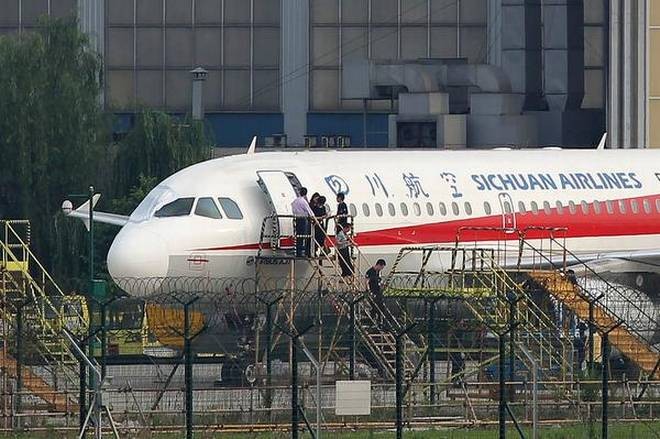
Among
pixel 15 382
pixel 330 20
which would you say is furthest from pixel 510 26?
pixel 15 382

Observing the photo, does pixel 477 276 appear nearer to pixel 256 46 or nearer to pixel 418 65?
pixel 418 65

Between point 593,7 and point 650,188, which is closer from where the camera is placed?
point 650,188

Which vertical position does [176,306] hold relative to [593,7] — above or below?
below

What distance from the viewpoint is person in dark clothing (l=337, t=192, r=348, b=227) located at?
4166 cm

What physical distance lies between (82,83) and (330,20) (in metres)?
27.4

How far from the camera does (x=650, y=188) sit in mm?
45969

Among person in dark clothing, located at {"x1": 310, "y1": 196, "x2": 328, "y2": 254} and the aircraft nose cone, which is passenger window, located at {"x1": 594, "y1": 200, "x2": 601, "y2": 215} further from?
the aircraft nose cone

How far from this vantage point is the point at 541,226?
44562mm

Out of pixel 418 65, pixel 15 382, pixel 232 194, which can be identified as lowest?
pixel 15 382

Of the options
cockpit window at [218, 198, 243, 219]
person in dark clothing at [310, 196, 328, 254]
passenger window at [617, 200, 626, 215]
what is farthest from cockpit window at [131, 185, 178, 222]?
passenger window at [617, 200, 626, 215]

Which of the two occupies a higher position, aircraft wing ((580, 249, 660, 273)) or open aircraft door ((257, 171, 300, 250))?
open aircraft door ((257, 171, 300, 250))

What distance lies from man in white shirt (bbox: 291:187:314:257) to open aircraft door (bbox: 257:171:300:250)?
33cm

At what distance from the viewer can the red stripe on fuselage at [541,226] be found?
4325 centimetres

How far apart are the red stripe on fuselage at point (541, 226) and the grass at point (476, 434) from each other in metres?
12.6
